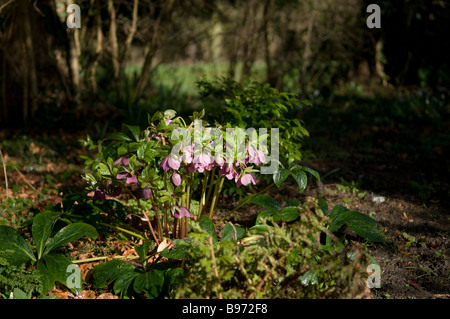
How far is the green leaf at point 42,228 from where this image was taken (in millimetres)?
2205

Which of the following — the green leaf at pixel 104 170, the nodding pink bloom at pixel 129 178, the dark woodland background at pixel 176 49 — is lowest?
the nodding pink bloom at pixel 129 178

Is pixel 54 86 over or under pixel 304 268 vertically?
over

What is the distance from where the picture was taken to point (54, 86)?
19.7 ft

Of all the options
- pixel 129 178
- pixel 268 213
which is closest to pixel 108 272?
pixel 129 178

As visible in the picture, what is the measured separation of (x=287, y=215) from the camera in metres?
2.30

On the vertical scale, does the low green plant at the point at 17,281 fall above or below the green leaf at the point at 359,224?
below

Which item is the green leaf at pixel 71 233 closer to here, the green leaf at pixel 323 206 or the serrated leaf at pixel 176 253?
the serrated leaf at pixel 176 253

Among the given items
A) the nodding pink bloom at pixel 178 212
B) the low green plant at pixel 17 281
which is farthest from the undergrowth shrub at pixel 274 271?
the low green plant at pixel 17 281

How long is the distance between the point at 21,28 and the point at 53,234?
365 centimetres

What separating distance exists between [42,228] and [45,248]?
0.51 feet

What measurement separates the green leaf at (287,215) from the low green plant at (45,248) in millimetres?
1007

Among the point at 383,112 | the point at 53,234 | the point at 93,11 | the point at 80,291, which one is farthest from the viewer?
the point at 383,112

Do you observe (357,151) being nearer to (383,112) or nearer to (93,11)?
(383,112)
